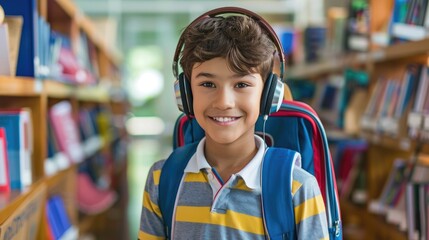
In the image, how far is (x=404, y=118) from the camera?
2723 mm

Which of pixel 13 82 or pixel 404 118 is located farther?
pixel 404 118

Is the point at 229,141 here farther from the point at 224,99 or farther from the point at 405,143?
the point at 405,143

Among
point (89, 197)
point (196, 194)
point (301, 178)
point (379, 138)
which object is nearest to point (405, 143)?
point (379, 138)

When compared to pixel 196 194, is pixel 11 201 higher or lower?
lower

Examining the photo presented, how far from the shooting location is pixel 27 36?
7.23 ft

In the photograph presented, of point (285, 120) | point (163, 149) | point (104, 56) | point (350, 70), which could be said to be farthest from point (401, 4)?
point (163, 149)

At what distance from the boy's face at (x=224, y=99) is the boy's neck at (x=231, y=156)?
0.18 ft

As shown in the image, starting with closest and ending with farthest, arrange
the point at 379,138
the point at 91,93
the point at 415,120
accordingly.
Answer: the point at 415,120 < the point at 379,138 < the point at 91,93

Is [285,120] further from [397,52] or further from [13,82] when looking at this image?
[397,52]

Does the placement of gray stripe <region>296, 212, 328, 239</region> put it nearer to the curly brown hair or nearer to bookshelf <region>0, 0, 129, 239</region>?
the curly brown hair

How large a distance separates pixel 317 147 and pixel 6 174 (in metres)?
1.22

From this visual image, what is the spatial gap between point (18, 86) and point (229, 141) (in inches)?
40.0

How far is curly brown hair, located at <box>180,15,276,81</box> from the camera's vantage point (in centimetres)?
141

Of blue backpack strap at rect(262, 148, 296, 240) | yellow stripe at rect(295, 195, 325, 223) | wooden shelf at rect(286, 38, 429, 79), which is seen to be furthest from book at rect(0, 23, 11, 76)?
wooden shelf at rect(286, 38, 429, 79)
